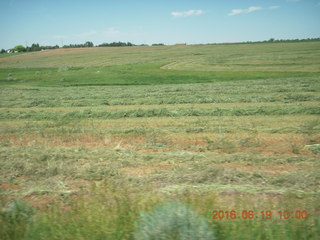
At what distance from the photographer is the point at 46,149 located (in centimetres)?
996

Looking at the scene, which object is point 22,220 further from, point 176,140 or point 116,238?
point 176,140

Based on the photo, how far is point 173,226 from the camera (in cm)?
388

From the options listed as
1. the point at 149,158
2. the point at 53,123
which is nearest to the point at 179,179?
the point at 149,158

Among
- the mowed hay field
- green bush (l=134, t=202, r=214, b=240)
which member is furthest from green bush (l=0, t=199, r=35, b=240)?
green bush (l=134, t=202, r=214, b=240)
